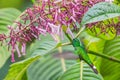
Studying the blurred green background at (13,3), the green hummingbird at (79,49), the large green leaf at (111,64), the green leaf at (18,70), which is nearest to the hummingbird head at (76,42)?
the green hummingbird at (79,49)

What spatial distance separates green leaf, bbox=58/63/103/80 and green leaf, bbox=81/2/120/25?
0.21m

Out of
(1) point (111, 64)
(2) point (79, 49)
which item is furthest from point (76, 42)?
(1) point (111, 64)

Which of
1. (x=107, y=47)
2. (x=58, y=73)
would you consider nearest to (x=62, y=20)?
(x=107, y=47)

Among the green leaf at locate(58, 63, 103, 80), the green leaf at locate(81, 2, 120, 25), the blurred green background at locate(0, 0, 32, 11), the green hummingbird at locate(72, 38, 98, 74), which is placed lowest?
the green leaf at locate(58, 63, 103, 80)

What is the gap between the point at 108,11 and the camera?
86cm

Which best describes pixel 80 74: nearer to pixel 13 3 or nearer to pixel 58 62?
pixel 58 62

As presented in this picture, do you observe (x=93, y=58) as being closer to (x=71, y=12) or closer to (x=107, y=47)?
(x=107, y=47)

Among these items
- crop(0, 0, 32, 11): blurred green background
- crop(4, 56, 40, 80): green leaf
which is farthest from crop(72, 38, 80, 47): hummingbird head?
crop(0, 0, 32, 11): blurred green background

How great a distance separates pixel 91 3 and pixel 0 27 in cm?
59

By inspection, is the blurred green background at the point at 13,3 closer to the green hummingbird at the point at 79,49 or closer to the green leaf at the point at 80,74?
the green leaf at the point at 80,74

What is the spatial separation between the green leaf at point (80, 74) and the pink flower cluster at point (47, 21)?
15 centimetres

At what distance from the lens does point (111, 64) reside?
1.24 meters

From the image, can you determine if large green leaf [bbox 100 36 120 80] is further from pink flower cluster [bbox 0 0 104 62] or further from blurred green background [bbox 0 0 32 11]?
blurred green background [bbox 0 0 32 11]

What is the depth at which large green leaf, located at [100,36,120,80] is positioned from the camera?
3.96 ft
